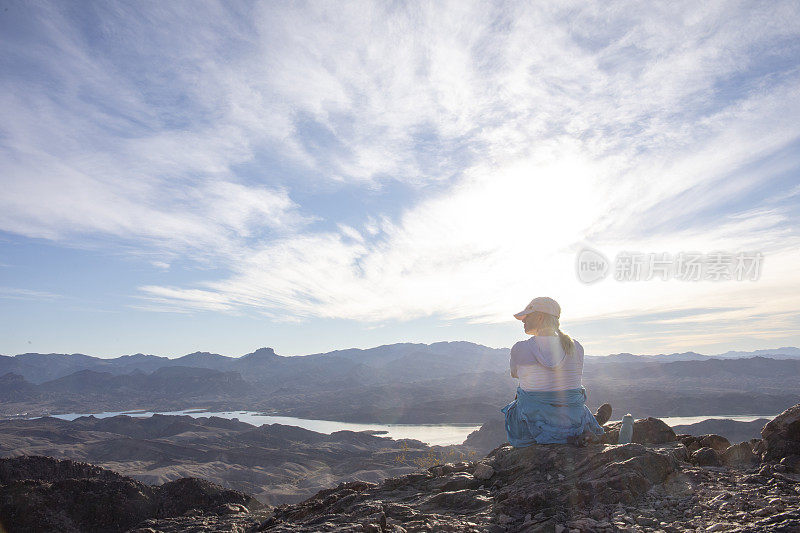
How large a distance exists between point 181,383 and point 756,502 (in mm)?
191268

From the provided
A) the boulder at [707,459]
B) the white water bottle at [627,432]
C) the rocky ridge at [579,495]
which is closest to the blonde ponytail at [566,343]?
the rocky ridge at [579,495]

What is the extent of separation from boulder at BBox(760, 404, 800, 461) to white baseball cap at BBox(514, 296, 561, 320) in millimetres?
2584

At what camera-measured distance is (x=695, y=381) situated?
409ft

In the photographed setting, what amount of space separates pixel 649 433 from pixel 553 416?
7.31 ft

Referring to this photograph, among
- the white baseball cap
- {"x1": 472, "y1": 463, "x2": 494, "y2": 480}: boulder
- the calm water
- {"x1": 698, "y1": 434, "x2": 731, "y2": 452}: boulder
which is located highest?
the white baseball cap

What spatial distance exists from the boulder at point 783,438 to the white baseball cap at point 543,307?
258 cm

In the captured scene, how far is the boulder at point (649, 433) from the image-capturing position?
250 inches

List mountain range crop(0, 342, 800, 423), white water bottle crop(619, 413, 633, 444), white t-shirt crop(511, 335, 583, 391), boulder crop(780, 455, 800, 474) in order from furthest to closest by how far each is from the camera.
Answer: mountain range crop(0, 342, 800, 423) < white water bottle crop(619, 413, 633, 444) < white t-shirt crop(511, 335, 583, 391) < boulder crop(780, 455, 800, 474)

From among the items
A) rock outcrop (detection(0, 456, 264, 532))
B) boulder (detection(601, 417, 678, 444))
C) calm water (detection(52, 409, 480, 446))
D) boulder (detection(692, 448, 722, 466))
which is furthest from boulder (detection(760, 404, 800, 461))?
calm water (detection(52, 409, 480, 446))

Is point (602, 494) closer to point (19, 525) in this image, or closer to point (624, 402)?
point (19, 525)

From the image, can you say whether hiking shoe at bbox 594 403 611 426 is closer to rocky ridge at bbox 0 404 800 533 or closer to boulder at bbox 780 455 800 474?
rocky ridge at bbox 0 404 800 533

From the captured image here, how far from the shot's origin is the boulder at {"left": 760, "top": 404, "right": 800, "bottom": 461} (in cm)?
463

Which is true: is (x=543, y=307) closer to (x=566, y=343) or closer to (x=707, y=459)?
(x=566, y=343)

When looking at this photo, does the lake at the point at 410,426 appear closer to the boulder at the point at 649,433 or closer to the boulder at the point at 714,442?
the boulder at the point at 649,433
